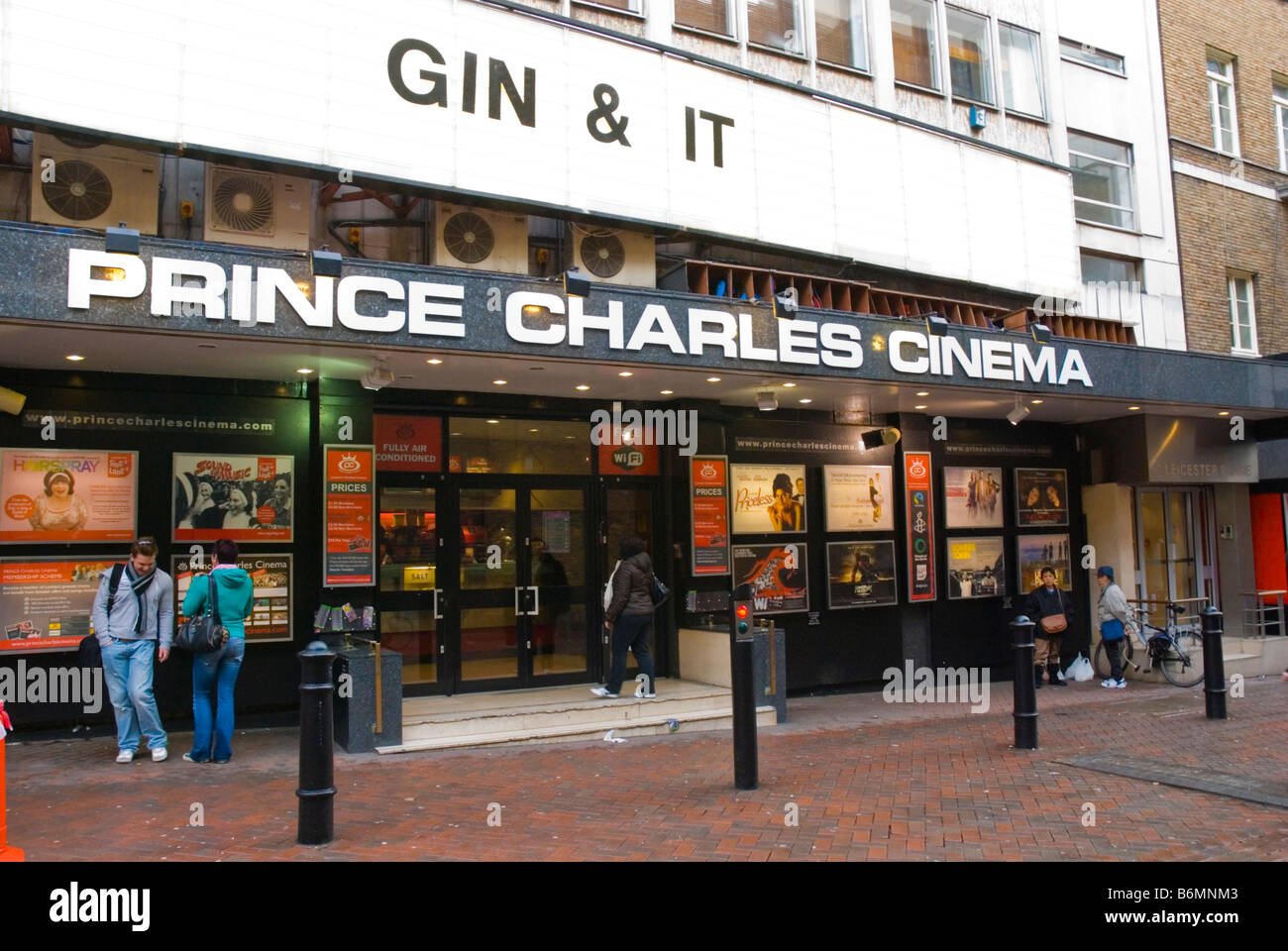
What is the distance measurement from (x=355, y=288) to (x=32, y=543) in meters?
3.86

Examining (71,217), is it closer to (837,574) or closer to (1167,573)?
(837,574)

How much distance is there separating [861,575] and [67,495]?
888 cm

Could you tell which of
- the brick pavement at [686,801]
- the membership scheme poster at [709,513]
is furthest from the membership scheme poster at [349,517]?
the membership scheme poster at [709,513]

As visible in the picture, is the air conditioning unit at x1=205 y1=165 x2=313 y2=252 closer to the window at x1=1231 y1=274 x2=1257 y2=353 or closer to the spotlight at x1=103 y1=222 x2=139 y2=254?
the spotlight at x1=103 y1=222 x2=139 y2=254

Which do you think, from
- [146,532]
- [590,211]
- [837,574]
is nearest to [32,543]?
[146,532]

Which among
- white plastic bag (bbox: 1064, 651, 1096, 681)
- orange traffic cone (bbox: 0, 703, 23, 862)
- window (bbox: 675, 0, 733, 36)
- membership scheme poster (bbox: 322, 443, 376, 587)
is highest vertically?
window (bbox: 675, 0, 733, 36)

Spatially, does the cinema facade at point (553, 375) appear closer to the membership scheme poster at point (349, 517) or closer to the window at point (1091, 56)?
the membership scheme poster at point (349, 517)

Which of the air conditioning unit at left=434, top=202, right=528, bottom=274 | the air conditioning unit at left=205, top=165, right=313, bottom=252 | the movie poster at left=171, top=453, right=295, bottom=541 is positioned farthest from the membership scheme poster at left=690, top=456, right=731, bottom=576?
the air conditioning unit at left=205, top=165, right=313, bottom=252

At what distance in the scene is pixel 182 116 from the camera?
8.38 m

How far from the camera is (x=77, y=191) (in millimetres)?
8875

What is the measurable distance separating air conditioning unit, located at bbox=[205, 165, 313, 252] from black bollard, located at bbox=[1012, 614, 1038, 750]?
7326mm

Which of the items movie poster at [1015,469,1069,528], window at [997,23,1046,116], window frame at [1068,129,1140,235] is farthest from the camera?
window frame at [1068,129,1140,235]

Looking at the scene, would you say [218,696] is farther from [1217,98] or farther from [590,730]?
[1217,98]

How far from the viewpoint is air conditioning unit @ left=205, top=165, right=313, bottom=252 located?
9367mm
